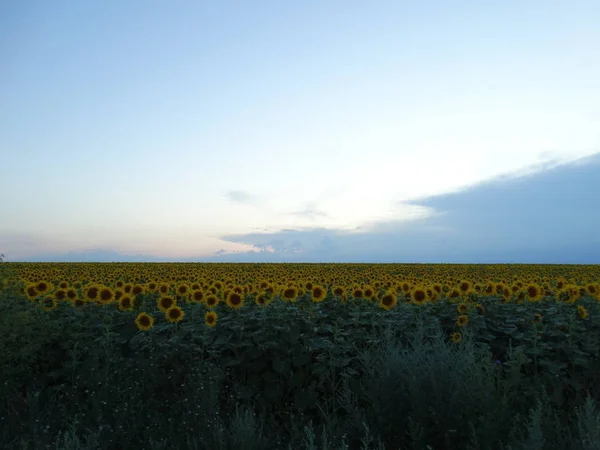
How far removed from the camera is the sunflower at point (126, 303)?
9281 mm

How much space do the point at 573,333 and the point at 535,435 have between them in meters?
4.59

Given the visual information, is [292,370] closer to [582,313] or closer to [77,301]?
[77,301]

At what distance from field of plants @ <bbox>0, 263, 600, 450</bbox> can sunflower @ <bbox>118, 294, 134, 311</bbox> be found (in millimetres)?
21

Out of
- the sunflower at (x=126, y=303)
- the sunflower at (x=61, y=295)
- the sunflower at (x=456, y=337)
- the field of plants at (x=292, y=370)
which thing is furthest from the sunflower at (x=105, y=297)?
the sunflower at (x=456, y=337)

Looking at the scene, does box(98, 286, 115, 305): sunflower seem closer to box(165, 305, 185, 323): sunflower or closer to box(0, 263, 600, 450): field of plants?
box(0, 263, 600, 450): field of plants

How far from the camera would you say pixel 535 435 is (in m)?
4.32

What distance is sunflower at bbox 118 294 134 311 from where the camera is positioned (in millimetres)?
9281

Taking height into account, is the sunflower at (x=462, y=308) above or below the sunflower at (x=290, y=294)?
below

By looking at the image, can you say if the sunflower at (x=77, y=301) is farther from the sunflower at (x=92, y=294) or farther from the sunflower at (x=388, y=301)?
the sunflower at (x=388, y=301)

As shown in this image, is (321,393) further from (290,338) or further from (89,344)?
(89,344)

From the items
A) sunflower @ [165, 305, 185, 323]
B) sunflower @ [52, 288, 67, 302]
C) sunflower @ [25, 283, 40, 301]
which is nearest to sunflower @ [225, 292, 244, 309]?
sunflower @ [165, 305, 185, 323]

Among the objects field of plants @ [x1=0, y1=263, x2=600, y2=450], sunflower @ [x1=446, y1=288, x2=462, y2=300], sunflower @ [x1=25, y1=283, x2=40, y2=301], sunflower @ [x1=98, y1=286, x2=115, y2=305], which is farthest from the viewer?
sunflower @ [x1=25, y1=283, x2=40, y2=301]

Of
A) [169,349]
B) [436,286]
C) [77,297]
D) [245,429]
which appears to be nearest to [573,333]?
[436,286]

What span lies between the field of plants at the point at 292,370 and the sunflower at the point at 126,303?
21 millimetres
